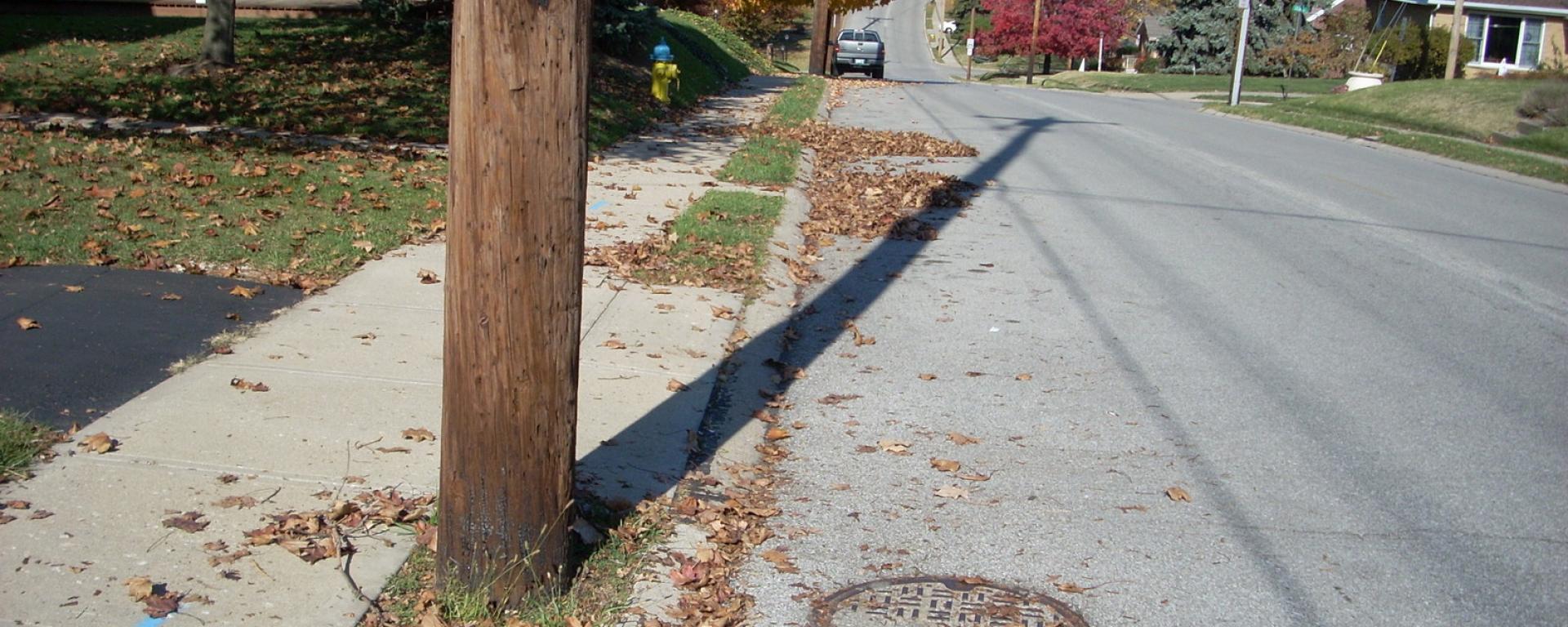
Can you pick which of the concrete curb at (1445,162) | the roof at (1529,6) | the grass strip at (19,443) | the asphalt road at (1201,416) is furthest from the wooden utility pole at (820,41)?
the grass strip at (19,443)

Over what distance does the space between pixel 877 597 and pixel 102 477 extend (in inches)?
107

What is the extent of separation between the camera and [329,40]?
690 inches

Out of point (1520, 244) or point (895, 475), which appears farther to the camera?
point (1520, 244)

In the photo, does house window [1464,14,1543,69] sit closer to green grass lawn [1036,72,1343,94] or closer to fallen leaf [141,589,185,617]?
green grass lawn [1036,72,1343,94]

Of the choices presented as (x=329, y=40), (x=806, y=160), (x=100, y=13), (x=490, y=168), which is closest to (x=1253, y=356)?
(x=490, y=168)

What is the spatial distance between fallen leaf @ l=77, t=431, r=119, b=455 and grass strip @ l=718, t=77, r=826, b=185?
8.31 metres

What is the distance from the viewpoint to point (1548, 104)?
22438 millimetres

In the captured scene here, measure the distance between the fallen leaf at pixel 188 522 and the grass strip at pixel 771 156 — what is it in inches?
343

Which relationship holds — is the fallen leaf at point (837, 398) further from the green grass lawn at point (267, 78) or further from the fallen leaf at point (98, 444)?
the green grass lawn at point (267, 78)

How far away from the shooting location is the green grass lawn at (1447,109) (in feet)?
72.2

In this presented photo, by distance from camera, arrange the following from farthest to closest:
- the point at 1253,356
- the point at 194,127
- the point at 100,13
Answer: the point at 100,13 → the point at 194,127 → the point at 1253,356

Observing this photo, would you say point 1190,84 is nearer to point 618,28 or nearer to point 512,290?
point 618,28

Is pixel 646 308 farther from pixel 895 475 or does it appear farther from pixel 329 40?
pixel 329 40

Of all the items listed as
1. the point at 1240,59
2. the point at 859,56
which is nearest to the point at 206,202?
the point at 1240,59
